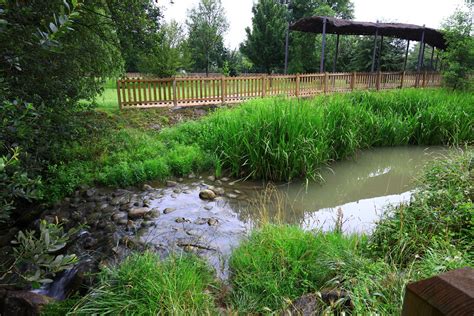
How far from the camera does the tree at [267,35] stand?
24.5 m

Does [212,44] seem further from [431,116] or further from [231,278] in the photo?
→ [231,278]

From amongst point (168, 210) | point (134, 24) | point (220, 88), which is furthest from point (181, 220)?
point (220, 88)

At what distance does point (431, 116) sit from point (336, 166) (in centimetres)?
362

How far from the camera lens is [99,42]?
5.82 metres

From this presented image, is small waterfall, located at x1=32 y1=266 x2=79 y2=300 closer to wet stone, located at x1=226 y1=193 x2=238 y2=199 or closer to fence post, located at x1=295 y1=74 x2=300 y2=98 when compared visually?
wet stone, located at x1=226 y1=193 x2=238 y2=199

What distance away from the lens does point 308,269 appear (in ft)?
9.35

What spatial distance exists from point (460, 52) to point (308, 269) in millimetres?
14385

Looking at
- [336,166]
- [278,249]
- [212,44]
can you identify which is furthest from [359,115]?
[212,44]

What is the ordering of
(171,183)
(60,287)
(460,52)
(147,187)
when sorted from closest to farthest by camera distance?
(60,287) → (147,187) → (171,183) → (460,52)

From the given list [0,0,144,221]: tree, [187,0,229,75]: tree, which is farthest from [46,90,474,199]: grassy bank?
[187,0,229,75]: tree

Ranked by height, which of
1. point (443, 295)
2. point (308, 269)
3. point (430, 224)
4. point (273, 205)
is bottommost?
point (273, 205)

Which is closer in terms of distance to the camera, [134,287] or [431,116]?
[134,287]

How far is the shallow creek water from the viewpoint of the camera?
3.92m

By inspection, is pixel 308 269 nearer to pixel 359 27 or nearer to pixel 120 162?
pixel 120 162
